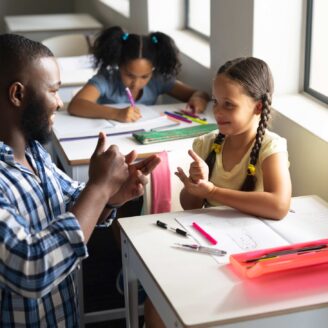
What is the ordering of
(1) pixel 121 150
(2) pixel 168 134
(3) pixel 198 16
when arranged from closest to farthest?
(1) pixel 121 150 < (2) pixel 168 134 < (3) pixel 198 16

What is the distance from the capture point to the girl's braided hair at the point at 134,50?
10.8ft

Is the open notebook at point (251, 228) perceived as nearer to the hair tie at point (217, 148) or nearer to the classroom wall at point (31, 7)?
the hair tie at point (217, 148)

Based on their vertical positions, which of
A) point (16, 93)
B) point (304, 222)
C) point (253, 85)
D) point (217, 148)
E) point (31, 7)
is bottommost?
point (31, 7)

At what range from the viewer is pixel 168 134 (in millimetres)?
2830

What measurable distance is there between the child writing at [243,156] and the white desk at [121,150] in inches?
4.4

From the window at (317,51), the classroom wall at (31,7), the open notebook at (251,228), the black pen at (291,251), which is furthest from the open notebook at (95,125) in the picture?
the classroom wall at (31,7)

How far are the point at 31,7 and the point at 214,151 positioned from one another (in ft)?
18.0

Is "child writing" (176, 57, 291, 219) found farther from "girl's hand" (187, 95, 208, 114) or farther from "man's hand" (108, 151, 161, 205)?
"girl's hand" (187, 95, 208, 114)

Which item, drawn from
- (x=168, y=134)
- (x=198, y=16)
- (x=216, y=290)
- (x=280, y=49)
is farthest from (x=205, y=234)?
(x=198, y=16)

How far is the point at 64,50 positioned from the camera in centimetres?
505

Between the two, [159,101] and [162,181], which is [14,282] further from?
[159,101]

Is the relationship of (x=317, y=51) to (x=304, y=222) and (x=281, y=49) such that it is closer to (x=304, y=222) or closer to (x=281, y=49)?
(x=281, y=49)

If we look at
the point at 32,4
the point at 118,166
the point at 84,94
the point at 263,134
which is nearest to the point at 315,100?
the point at 263,134

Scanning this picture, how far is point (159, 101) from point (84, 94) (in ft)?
2.70
